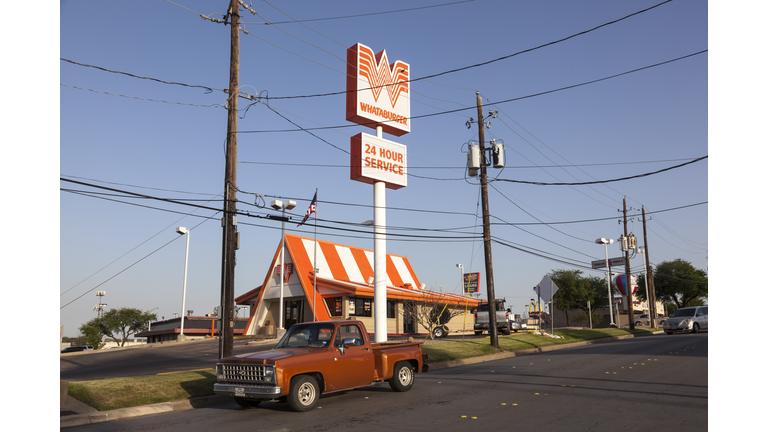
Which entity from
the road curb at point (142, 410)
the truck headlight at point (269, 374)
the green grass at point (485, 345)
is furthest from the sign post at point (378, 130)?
the truck headlight at point (269, 374)

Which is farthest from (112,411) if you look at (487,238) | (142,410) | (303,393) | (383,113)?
(383,113)

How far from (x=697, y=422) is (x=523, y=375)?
679 centimetres

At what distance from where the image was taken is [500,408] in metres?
9.67

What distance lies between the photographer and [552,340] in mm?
28891

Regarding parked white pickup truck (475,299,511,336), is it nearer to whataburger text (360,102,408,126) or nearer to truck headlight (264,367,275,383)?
whataburger text (360,102,408,126)

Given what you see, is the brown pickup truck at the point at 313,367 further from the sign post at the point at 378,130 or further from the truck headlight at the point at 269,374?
the sign post at the point at 378,130

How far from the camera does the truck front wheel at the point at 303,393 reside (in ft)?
32.6

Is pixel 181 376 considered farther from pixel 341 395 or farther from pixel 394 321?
pixel 394 321

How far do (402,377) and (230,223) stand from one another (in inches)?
266

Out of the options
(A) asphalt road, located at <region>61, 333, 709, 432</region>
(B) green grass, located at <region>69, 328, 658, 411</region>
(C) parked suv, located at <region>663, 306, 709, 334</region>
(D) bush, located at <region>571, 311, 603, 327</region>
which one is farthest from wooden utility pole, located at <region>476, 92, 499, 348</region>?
(D) bush, located at <region>571, 311, 603, 327</region>

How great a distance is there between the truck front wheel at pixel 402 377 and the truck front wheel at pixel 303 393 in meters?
2.26

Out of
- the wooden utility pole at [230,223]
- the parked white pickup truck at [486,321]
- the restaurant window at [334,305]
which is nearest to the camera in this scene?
the wooden utility pole at [230,223]

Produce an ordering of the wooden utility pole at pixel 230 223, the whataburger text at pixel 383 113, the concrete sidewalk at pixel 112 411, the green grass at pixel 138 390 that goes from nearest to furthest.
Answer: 1. the concrete sidewalk at pixel 112 411
2. the green grass at pixel 138 390
3. the wooden utility pole at pixel 230 223
4. the whataburger text at pixel 383 113

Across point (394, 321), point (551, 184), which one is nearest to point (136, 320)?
point (394, 321)
